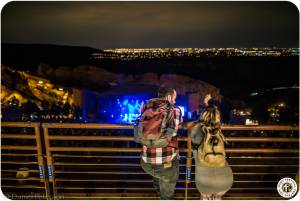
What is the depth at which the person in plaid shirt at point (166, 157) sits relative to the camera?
3.58m

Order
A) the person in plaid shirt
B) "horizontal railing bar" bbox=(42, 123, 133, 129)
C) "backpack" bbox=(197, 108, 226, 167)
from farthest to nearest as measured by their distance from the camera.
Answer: "horizontal railing bar" bbox=(42, 123, 133, 129) < the person in plaid shirt < "backpack" bbox=(197, 108, 226, 167)

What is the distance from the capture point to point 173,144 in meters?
3.66

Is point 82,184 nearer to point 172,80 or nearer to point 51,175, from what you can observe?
point 51,175

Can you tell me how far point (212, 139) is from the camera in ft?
11.4

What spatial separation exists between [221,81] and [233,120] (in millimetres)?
19095

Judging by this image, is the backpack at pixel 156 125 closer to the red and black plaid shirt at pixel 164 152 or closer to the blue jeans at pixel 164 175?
the red and black plaid shirt at pixel 164 152

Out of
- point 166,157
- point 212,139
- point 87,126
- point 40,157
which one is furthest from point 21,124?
point 212,139

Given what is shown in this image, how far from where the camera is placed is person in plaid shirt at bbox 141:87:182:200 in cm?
358

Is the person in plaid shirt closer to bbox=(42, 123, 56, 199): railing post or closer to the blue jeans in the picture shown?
the blue jeans

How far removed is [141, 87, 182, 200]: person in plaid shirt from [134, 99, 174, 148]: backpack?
0.03 meters

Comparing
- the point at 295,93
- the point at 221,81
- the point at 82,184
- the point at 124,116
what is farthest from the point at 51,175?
the point at 221,81

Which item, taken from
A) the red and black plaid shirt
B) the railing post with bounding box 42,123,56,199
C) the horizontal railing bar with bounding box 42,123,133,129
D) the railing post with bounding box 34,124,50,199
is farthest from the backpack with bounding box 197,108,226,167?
the railing post with bounding box 34,124,50,199

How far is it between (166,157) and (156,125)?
357 mm

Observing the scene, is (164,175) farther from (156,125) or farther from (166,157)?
(156,125)
